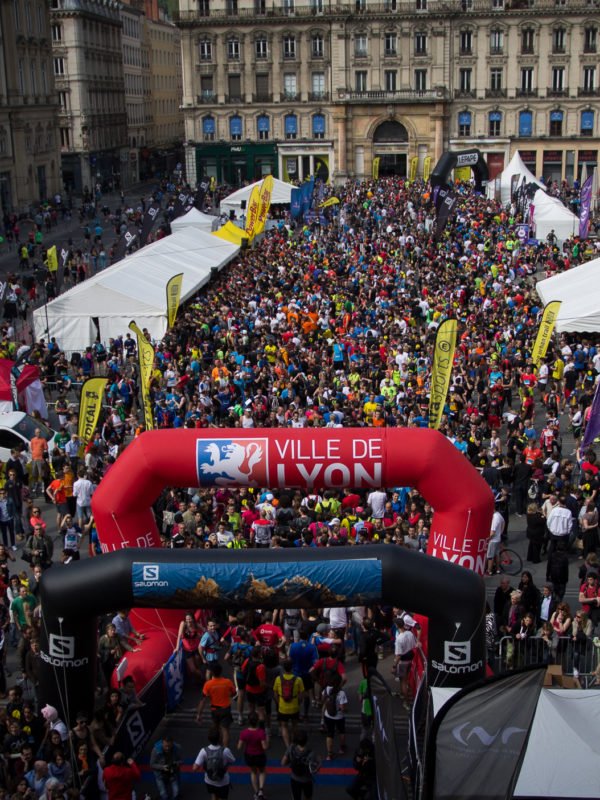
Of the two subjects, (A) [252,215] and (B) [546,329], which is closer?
(B) [546,329]

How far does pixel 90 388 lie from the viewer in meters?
18.6

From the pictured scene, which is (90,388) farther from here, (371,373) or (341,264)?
(341,264)

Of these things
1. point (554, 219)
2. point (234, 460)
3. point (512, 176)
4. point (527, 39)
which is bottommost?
point (234, 460)

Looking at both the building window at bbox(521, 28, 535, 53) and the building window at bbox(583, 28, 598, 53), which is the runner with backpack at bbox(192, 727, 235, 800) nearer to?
the building window at bbox(521, 28, 535, 53)

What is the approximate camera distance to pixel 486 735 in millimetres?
6449

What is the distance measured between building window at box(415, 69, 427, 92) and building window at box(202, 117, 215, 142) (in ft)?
45.9

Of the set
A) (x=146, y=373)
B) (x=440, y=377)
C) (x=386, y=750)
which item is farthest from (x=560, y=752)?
(x=146, y=373)

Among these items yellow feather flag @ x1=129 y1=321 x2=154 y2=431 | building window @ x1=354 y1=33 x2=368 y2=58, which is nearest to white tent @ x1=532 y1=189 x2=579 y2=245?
yellow feather flag @ x1=129 y1=321 x2=154 y2=431

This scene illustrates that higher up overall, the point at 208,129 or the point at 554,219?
the point at 208,129

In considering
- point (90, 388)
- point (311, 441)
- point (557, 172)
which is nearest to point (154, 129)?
point (557, 172)

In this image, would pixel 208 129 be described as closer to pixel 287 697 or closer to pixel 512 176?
pixel 512 176

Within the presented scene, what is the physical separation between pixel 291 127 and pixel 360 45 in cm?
704

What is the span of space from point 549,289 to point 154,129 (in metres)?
71.2

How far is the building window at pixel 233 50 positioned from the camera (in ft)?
219
